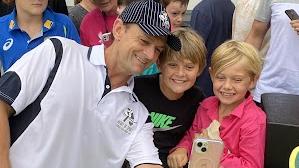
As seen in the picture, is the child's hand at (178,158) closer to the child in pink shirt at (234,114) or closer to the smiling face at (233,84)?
the child in pink shirt at (234,114)

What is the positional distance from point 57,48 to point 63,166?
497mm

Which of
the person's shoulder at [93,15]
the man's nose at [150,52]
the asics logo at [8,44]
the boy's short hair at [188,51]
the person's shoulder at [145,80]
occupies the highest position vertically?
the man's nose at [150,52]

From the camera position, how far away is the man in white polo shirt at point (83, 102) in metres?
1.92

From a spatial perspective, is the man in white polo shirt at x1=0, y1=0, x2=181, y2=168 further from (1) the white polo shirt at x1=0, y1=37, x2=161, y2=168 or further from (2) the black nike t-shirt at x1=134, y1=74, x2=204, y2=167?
(2) the black nike t-shirt at x1=134, y1=74, x2=204, y2=167

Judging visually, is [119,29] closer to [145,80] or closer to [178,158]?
[145,80]

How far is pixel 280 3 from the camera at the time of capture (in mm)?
2787

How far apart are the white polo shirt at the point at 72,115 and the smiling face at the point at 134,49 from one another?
9 centimetres

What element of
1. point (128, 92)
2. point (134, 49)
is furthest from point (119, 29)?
point (128, 92)

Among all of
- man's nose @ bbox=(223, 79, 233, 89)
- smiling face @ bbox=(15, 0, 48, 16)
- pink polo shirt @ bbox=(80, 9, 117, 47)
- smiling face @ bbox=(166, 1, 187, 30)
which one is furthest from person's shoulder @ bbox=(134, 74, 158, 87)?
smiling face @ bbox=(166, 1, 187, 30)

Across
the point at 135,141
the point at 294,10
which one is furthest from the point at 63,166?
the point at 294,10

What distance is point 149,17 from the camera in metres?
2.09

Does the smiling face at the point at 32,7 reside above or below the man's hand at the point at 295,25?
above

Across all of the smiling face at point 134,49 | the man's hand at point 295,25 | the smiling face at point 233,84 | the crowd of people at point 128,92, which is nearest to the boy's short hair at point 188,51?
the crowd of people at point 128,92

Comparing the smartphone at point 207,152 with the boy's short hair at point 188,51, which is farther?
the boy's short hair at point 188,51
